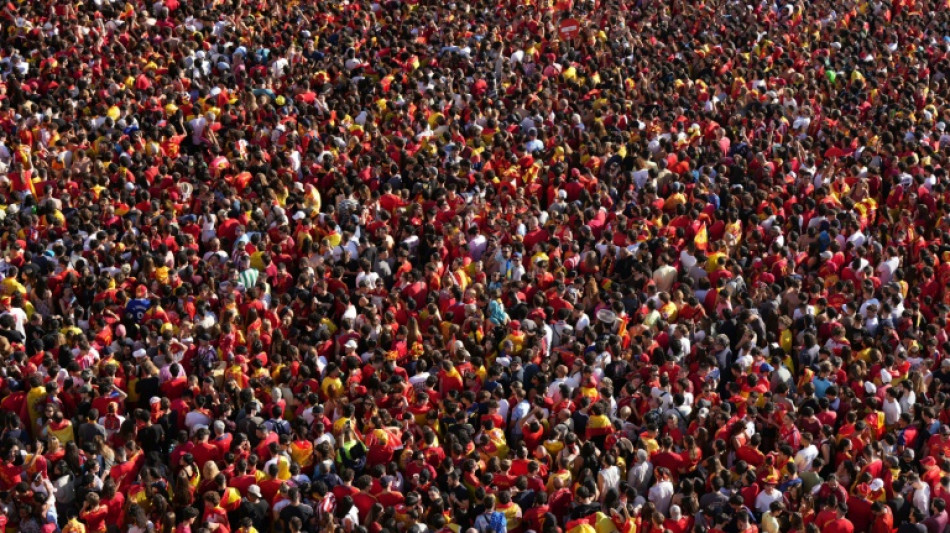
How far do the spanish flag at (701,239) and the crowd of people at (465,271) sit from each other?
0.08m

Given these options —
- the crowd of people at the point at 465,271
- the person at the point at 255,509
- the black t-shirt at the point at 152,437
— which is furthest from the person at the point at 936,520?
the black t-shirt at the point at 152,437

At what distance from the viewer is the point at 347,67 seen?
25031 millimetres

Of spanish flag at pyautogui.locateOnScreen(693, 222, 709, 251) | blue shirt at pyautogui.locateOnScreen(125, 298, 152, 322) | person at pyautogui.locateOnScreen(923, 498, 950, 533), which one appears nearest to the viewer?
person at pyautogui.locateOnScreen(923, 498, 950, 533)

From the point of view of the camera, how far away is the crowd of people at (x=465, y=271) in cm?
1469

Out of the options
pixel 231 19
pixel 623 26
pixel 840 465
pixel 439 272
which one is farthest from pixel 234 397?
pixel 623 26

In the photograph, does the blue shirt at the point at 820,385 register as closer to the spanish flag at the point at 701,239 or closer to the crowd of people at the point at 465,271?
the crowd of people at the point at 465,271

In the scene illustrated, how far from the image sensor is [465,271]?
1875 centimetres

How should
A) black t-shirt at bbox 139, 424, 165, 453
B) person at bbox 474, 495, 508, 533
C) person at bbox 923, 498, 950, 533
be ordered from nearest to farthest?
person at bbox 474, 495, 508, 533
person at bbox 923, 498, 950, 533
black t-shirt at bbox 139, 424, 165, 453

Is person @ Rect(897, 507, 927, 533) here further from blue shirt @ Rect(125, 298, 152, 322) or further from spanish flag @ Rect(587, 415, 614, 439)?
blue shirt @ Rect(125, 298, 152, 322)

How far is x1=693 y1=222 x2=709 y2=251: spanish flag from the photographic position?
19797mm

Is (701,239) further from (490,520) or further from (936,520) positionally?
(490,520)

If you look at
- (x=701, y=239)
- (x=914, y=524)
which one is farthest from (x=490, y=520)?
(x=701, y=239)

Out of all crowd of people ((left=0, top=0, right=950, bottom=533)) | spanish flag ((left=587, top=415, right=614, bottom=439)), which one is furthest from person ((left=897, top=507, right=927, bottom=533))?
spanish flag ((left=587, top=415, right=614, bottom=439))

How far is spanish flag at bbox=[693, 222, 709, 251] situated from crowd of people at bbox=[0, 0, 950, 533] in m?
0.08
